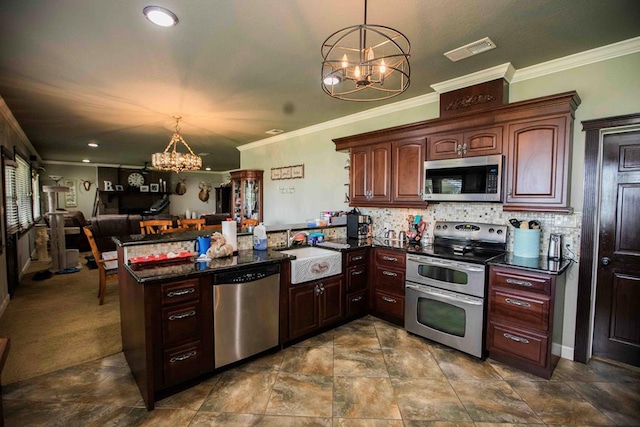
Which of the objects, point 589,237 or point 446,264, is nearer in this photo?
point 589,237

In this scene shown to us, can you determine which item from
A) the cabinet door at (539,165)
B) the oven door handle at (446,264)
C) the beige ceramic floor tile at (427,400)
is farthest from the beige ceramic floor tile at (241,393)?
the cabinet door at (539,165)

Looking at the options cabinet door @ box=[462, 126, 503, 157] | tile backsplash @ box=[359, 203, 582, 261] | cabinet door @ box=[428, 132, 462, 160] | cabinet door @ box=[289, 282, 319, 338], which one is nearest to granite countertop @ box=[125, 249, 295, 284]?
cabinet door @ box=[289, 282, 319, 338]

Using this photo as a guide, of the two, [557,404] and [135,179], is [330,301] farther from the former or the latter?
[135,179]

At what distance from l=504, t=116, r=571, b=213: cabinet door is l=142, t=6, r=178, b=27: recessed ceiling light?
9.29 feet

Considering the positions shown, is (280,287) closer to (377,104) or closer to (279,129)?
(377,104)

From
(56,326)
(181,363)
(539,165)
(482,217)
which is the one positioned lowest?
(56,326)

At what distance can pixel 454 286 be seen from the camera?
276 cm

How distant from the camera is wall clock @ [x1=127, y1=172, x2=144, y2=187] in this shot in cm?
1070

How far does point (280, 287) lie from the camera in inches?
107

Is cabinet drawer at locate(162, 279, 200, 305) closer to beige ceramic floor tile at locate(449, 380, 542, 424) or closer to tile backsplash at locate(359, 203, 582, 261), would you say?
beige ceramic floor tile at locate(449, 380, 542, 424)

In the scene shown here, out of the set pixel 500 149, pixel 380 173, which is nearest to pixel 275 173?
pixel 380 173

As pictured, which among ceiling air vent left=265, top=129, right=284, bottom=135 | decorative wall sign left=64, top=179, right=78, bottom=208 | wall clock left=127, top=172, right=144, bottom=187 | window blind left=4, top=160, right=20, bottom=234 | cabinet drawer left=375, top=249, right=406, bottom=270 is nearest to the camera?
cabinet drawer left=375, top=249, right=406, bottom=270

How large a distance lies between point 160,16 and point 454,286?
10.2 feet

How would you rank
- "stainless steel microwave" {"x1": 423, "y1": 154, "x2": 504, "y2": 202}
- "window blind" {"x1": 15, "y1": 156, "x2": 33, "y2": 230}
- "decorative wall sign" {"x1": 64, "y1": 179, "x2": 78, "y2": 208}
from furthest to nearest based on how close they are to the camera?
"decorative wall sign" {"x1": 64, "y1": 179, "x2": 78, "y2": 208}
"window blind" {"x1": 15, "y1": 156, "x2": 33, "y2": 230}
"stainless steel microwave" {"x1": 423, "y1": 154, "x2": 504, "y2": 202}
